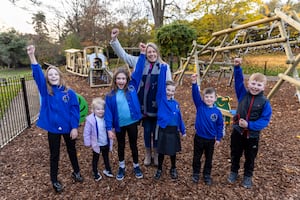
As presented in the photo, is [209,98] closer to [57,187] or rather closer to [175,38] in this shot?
[57,187]

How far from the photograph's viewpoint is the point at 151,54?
291 centimetres

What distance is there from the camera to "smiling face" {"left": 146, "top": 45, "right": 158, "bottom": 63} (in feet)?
9.48

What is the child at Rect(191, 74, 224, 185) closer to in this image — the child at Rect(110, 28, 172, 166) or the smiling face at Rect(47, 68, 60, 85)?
the child at Rect(110, 28, 172, 166)

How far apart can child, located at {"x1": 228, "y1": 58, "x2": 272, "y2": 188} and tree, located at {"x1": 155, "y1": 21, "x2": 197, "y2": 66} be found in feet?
28.0

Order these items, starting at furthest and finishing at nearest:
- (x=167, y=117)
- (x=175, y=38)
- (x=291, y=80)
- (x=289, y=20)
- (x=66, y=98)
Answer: (x=175, y=38) < (x=289, y=20) < (x=291, y=80) < (x=167, y=117) < (x=66, y=98)

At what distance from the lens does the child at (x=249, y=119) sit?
262 centimetres

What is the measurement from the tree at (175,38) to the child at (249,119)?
8.54 meters

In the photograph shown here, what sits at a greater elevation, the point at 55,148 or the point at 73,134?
the point at 73,134

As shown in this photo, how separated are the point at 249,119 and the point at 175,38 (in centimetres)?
895

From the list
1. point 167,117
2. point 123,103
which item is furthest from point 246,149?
point 123,103

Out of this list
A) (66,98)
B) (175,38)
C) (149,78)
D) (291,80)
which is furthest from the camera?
(175,38)

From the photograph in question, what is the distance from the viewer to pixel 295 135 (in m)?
4.46

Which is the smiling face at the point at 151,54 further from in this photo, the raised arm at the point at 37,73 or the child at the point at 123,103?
the raised arm at the point at 37,73

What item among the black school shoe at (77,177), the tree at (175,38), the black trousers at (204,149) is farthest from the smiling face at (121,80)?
the tree at (175,38)
